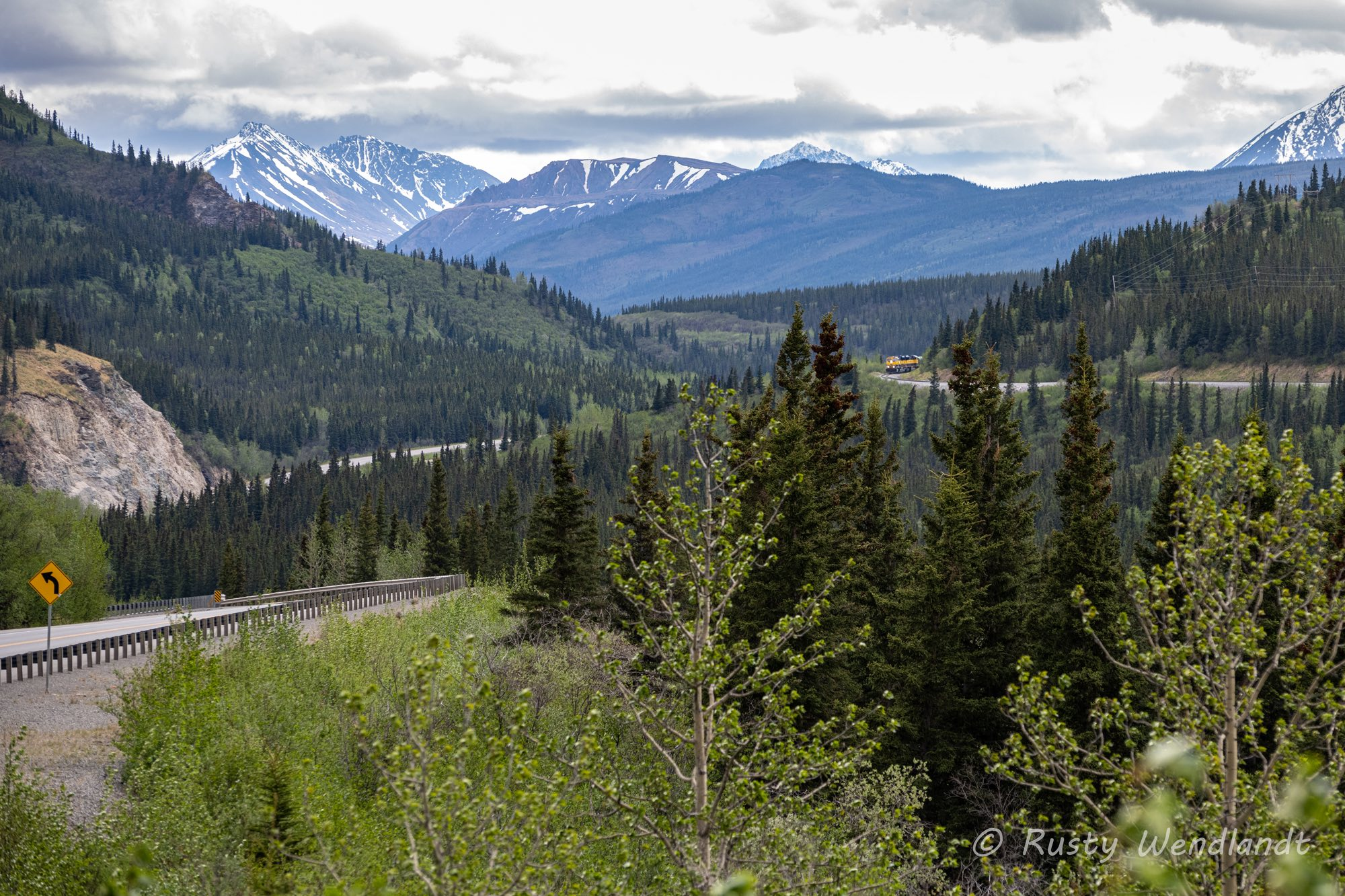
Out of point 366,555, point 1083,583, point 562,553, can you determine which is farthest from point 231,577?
point 1083,583

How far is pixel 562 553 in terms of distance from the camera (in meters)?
50.5

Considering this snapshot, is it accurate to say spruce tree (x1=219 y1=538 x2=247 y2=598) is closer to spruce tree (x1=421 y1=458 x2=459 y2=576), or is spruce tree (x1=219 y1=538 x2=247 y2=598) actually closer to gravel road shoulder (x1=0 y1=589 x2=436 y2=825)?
spruce tree (x1=421 y1=458 x2=459 y2=576)

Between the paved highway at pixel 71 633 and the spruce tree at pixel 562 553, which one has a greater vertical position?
the spruce tree at pixel 562 553

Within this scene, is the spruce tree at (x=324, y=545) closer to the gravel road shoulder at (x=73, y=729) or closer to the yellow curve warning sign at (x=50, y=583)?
the gravel road shoulder at (x=73, y=729)

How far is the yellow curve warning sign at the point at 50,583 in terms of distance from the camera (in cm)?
3694

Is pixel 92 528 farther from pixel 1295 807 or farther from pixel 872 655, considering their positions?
pixel 1295 807

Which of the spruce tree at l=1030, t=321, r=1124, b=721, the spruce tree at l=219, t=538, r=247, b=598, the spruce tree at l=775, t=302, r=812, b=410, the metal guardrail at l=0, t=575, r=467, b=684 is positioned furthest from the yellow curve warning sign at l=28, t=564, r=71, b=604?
Result: the spruce tree at l=219, t=538, r=247, b=598

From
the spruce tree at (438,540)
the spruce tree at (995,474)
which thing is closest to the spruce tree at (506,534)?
the spruce tree at (438,540)

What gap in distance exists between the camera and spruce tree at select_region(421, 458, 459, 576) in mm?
97812

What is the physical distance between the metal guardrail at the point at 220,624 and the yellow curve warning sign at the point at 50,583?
3289mm

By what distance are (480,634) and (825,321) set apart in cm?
1968

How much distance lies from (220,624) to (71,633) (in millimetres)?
5706

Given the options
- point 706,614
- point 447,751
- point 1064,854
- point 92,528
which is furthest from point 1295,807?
point 92,528

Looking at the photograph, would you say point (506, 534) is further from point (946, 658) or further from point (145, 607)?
point (946, 658)
